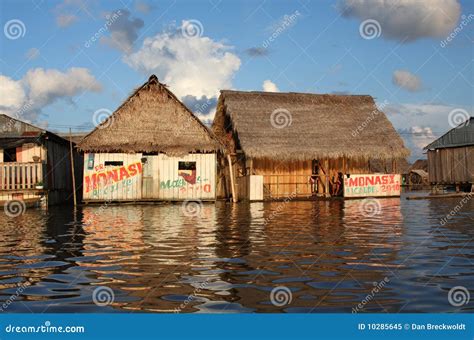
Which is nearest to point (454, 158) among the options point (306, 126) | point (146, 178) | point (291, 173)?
point (306, 126)

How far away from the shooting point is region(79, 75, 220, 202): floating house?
81.2 ft

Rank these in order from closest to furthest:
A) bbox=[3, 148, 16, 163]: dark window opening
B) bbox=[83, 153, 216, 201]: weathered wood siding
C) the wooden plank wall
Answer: bbox=[3, 148, 16, 163]: dark window opening → bbox=[83, 153, 216, 201]: weathered wood siding → the wooden plank wall

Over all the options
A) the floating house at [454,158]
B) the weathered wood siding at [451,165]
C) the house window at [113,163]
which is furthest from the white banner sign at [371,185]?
the house window at [113,163]

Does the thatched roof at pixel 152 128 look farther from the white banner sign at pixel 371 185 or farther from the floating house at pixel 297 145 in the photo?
the white banner sign at pixel 371 185

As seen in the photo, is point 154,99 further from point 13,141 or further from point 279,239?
point 279,239

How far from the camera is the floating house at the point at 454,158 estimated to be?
37.5 metres

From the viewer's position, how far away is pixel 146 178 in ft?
82.7

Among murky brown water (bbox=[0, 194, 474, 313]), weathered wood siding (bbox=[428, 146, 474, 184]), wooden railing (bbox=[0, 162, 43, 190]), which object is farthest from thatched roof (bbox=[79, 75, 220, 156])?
weathered wood siding (bbox=[428, 146, 474, 184])

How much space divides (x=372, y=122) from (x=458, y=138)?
11.6m

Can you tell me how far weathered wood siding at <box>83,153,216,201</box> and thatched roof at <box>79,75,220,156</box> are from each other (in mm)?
516

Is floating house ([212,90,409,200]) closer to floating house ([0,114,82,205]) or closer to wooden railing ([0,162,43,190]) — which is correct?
floating house ([0,114,82,205])

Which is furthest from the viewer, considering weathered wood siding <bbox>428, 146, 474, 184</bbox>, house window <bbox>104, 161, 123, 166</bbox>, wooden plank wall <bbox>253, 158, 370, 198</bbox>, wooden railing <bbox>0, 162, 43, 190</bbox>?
weathered wood siding <bbox>428, 146, 474, 184</bbox>

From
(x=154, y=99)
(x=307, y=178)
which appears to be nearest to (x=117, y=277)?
(x=154, y=99)

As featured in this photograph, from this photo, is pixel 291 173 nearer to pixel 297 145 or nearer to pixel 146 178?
pixel 297 145
